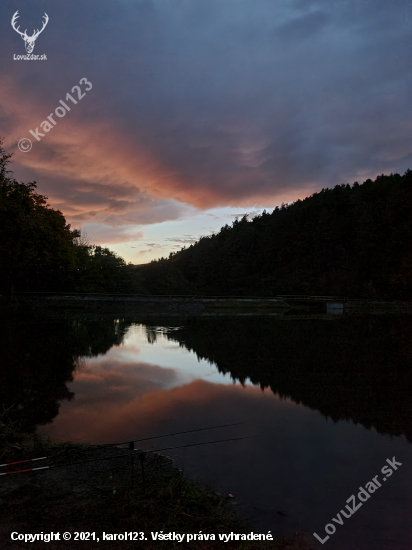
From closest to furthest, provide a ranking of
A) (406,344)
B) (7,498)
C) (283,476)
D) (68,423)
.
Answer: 1. (7,498)
2. (283,476)
3. (68,423)
4. (406,344)

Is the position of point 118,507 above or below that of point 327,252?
below

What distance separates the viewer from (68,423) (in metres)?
9.48

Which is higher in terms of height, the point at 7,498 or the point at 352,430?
the point at 7,498

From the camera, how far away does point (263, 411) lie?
10.9 metres

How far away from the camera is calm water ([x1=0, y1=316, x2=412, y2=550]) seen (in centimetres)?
606

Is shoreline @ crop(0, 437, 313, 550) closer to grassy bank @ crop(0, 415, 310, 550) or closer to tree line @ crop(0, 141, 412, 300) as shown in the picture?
grassy bank @ crop(0, 415, 310, 550)

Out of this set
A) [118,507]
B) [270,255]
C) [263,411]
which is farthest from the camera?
[270,255]

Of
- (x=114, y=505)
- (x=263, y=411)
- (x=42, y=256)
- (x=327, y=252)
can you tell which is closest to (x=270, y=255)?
(x=327, y=252)

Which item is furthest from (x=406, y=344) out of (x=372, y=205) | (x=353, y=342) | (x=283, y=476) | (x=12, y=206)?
(x=372, y=205)

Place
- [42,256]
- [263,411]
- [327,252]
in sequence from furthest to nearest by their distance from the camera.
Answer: [327,252] → [42,256] → [263,411]

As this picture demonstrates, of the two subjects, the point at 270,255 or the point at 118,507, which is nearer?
the point at 118,507

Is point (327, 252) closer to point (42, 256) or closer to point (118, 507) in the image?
point (42, 256)

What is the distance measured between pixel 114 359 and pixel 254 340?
9824 mm

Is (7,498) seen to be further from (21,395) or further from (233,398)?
(233,398)
